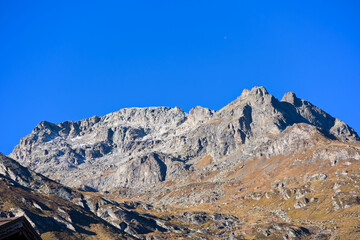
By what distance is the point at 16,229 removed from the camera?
22.7 ft

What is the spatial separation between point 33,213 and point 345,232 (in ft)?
460

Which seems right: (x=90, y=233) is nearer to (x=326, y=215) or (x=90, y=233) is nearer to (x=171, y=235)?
(x=171, y=235)

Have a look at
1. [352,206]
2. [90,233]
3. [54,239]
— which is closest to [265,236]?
[352,206]

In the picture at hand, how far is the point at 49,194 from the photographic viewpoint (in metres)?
A: 190

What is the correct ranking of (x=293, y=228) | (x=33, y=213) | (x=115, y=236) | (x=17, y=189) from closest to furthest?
(x=33, y=213), (x=115, y=236), (x=17, y=189), (x=293, y=228)

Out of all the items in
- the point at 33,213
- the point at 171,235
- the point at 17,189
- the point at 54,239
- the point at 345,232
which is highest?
the point at 17,189

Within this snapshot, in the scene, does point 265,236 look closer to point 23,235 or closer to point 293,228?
point 293,228

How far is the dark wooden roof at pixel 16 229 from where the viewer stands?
6.62 meters

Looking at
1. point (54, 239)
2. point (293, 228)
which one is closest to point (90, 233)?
point (54, 239)

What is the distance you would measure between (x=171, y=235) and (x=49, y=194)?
243ft

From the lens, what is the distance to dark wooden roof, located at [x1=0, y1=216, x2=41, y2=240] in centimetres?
662

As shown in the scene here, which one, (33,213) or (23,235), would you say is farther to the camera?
(33,213)

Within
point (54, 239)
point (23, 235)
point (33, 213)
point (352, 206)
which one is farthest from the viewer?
point (352, 206)

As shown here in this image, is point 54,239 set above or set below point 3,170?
below
